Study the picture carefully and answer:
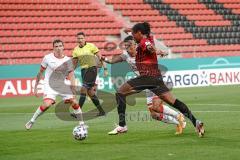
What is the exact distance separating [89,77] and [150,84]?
742 centimetres

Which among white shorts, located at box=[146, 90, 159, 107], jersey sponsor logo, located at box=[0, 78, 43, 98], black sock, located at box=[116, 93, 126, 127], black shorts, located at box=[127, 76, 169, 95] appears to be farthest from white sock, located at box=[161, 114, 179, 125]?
jersey sponsor logo, located at box=[0, 78, 43, 98]

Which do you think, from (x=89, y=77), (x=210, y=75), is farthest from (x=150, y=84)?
(x=210, y=75)

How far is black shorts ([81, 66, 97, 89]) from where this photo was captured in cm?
2052

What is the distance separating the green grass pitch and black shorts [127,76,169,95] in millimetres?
952

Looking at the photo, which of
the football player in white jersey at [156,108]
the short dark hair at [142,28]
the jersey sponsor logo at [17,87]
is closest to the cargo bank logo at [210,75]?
the jersey sponsor logo at [17,87]

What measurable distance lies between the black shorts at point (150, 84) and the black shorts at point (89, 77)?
6899 mm

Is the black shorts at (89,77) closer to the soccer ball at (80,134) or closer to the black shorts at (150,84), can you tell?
the black shorts at (150,84)

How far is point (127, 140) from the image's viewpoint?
12875 millimetres

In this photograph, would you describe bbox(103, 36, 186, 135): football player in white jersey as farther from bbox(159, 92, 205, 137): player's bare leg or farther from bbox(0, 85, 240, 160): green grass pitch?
bbox(159, 92, 205, 137): player's bare leg

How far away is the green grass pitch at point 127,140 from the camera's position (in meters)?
10.7

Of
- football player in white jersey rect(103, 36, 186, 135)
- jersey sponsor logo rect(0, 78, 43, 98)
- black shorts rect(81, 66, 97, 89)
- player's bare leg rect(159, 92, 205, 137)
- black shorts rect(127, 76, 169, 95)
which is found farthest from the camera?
jersey sponsor logo rect(0, 78, 43, 98)

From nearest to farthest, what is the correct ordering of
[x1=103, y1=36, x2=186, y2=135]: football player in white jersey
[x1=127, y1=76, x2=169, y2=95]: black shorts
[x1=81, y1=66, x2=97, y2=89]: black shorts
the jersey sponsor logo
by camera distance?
[x1=127, y1=76, x2=169, y2=95]: black shorts, [x1=103, y1=36, x2=186, y2=135]: football player in white jersey, [x1=81, y1=66, x2=97, y2=89]: black shorts, the jersey sponsor logo

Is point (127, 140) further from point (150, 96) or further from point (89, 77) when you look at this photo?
point (89, 77)

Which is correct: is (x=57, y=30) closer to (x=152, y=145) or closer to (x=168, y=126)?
(x=168, y=126)
